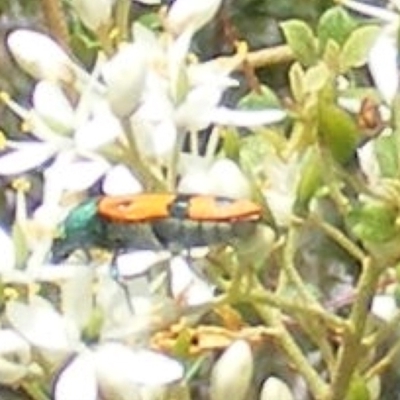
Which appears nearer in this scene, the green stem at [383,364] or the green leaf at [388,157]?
the green leaf at [388,157]

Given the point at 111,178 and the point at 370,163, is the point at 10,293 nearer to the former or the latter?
the point at 111,178

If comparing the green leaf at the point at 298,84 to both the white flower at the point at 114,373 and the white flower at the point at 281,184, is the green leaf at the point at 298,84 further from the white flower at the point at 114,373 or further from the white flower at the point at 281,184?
the white flower at the point at 114,373

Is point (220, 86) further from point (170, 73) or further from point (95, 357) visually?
point (95, 357)

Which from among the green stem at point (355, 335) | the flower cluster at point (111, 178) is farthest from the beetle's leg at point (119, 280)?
the green stem at point (355, 335)

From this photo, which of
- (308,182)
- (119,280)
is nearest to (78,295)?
(119,280)

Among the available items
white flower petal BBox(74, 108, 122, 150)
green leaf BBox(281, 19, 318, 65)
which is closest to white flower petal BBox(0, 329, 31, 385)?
white flower petal BBox(74, 108, 122, 150)
